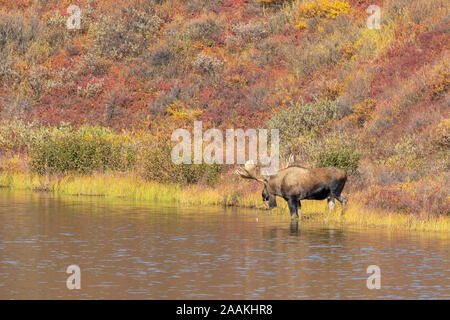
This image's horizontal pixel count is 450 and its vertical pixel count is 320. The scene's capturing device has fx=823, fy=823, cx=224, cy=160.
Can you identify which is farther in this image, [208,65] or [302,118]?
[208,65]

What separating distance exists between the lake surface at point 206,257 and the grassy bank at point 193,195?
0.85m

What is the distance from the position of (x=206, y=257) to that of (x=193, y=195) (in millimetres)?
10913

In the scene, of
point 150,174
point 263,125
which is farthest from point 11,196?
point 263,125

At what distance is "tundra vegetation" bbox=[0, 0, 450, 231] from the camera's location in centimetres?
2809

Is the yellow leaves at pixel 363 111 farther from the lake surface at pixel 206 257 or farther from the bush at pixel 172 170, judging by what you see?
the lake surface at pixel 206 257

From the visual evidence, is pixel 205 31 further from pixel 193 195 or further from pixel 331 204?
pixel 331 204

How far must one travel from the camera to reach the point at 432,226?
70.5 ft

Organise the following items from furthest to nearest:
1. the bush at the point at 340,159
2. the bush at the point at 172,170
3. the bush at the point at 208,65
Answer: the bush at the point at 208,65
the bush at the point at 172,170
the bush at the point at 340,159

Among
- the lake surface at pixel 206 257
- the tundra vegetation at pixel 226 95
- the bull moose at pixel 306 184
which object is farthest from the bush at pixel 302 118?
the bull moose at pixel 306 184

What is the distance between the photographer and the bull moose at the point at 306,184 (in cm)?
2284

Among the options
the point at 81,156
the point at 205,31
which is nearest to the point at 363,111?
the point at 81,156

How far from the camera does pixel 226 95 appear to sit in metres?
44.4
